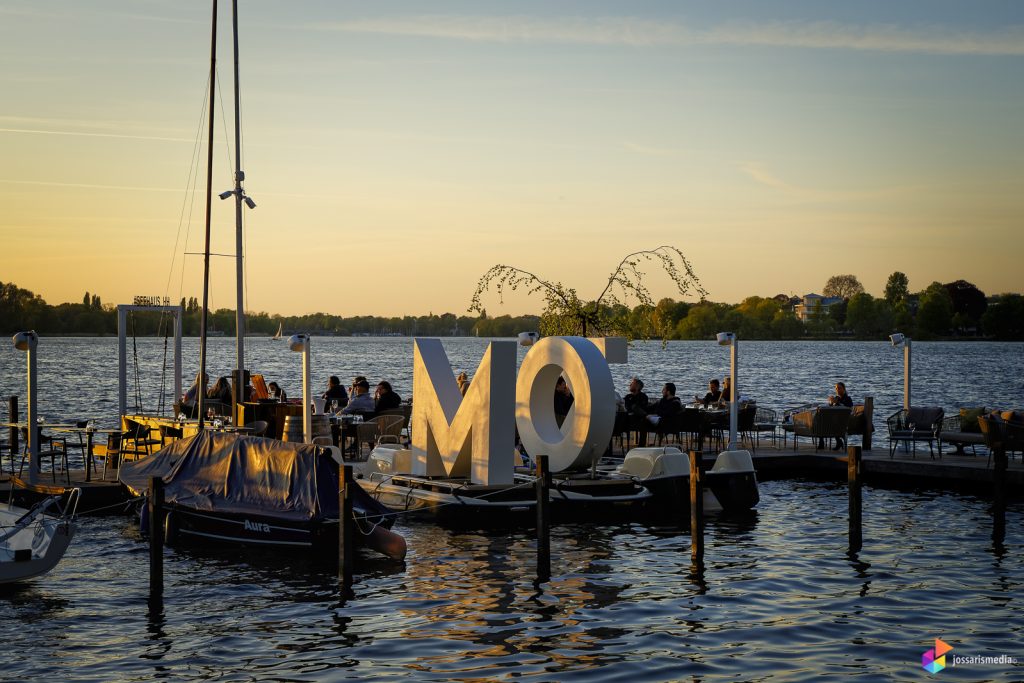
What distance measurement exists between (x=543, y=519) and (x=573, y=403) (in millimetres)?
5656

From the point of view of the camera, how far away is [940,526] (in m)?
21.7

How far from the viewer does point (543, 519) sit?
677 inches

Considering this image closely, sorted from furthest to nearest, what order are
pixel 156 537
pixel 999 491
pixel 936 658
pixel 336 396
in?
pixel 336 396 < pixel 999 491 < pixel 156 537 < pixel 936 658

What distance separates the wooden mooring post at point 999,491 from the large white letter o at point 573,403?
6.75 m

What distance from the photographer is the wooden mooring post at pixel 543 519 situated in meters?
17.0

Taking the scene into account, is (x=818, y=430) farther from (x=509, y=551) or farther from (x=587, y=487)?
(x=509, y=551)

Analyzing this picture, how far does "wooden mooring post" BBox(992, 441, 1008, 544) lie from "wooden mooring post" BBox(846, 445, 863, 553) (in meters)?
2.38

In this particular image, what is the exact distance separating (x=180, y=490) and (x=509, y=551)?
18.8 feet

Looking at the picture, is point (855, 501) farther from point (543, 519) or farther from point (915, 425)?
point (915, 425)

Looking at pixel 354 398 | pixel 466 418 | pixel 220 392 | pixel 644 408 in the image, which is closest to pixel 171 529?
pixel 466 418

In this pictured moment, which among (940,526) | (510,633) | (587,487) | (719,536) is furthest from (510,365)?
(940,526)

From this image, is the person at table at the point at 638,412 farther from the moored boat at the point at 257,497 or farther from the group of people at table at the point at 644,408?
the moored boat at the point at 257,497

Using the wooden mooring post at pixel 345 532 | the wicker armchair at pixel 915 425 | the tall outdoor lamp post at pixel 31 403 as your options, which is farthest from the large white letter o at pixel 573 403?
the tall outdoor lamp post at pixel 31 403

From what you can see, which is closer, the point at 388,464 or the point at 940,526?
the point at 940,526
